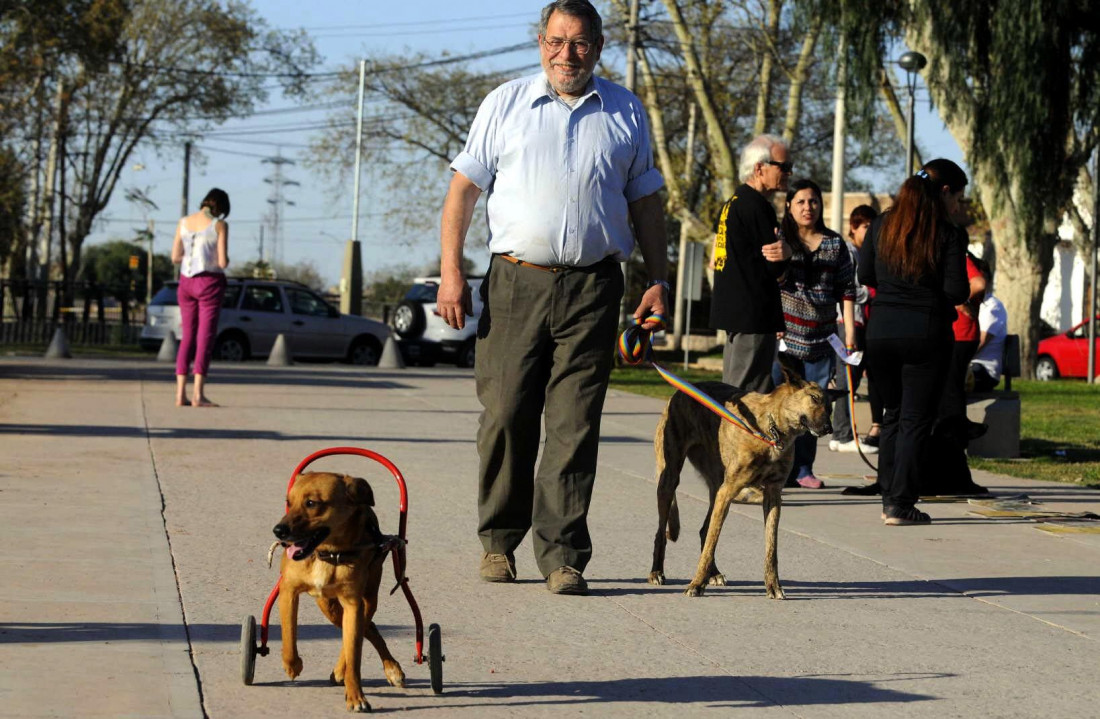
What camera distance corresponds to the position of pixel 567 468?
6.25 m

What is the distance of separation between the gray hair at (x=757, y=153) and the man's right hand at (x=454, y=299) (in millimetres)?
3170

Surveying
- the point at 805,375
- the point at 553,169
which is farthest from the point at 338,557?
the point at 805,375

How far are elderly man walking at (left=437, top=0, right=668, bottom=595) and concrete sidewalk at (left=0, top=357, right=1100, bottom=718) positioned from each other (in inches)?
16.4

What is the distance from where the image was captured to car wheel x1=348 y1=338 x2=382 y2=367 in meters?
29.4

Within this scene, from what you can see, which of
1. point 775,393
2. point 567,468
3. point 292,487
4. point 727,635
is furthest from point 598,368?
point 292,487

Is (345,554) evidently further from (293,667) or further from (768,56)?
(768,56)

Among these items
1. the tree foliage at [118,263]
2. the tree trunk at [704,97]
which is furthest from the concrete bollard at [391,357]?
the tree foliage at [118,263]

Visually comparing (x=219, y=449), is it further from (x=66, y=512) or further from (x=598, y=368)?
(x=598, y=368)

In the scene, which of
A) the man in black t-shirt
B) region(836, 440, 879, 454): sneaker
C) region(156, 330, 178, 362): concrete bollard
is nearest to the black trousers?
the man in black t-shirt

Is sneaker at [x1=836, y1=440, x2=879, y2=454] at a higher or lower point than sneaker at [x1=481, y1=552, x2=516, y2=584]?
higher

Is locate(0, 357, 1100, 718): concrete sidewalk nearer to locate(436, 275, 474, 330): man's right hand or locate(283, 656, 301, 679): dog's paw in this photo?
locate(283, 656, 301, 679): dog's paw

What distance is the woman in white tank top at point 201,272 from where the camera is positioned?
47.3 ft

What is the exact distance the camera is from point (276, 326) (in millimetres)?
28641

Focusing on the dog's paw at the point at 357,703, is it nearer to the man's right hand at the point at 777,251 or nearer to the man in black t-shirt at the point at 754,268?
the man in black t-shirt at the point at 754,268
